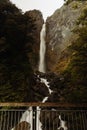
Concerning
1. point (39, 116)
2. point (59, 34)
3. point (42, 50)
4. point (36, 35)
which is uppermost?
point (36, 35)

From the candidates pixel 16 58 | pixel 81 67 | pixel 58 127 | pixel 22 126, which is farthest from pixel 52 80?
pixel 81 67

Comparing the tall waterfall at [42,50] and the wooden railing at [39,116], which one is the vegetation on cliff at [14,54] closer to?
the wooden railing at [39,116]

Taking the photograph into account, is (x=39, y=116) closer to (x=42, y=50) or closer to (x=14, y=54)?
(x=14, y=54)

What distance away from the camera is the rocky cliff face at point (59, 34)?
1246 inches

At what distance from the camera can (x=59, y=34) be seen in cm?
3450

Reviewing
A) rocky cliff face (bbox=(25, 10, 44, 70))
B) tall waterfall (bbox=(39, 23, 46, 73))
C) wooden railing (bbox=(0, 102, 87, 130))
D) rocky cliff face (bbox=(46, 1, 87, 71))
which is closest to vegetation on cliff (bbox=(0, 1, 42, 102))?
wooden railing (bbox=(0, 102, 87, 130))

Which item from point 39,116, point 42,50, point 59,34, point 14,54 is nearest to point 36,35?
point 42,50

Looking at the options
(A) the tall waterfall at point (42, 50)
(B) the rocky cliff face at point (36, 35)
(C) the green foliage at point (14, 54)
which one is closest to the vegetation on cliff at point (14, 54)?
(C) the green foliage at point (14, 54)

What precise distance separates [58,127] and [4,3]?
9128 mm

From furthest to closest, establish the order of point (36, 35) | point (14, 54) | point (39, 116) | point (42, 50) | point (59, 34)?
point (36, 35) < point (59, 34) < point (42, 50) < point (14, 54) < point (39, 116)

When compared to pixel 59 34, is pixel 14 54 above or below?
below

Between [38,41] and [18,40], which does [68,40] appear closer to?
[38,41]

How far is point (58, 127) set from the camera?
46.2 feet

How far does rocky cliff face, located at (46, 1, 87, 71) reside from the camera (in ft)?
104
